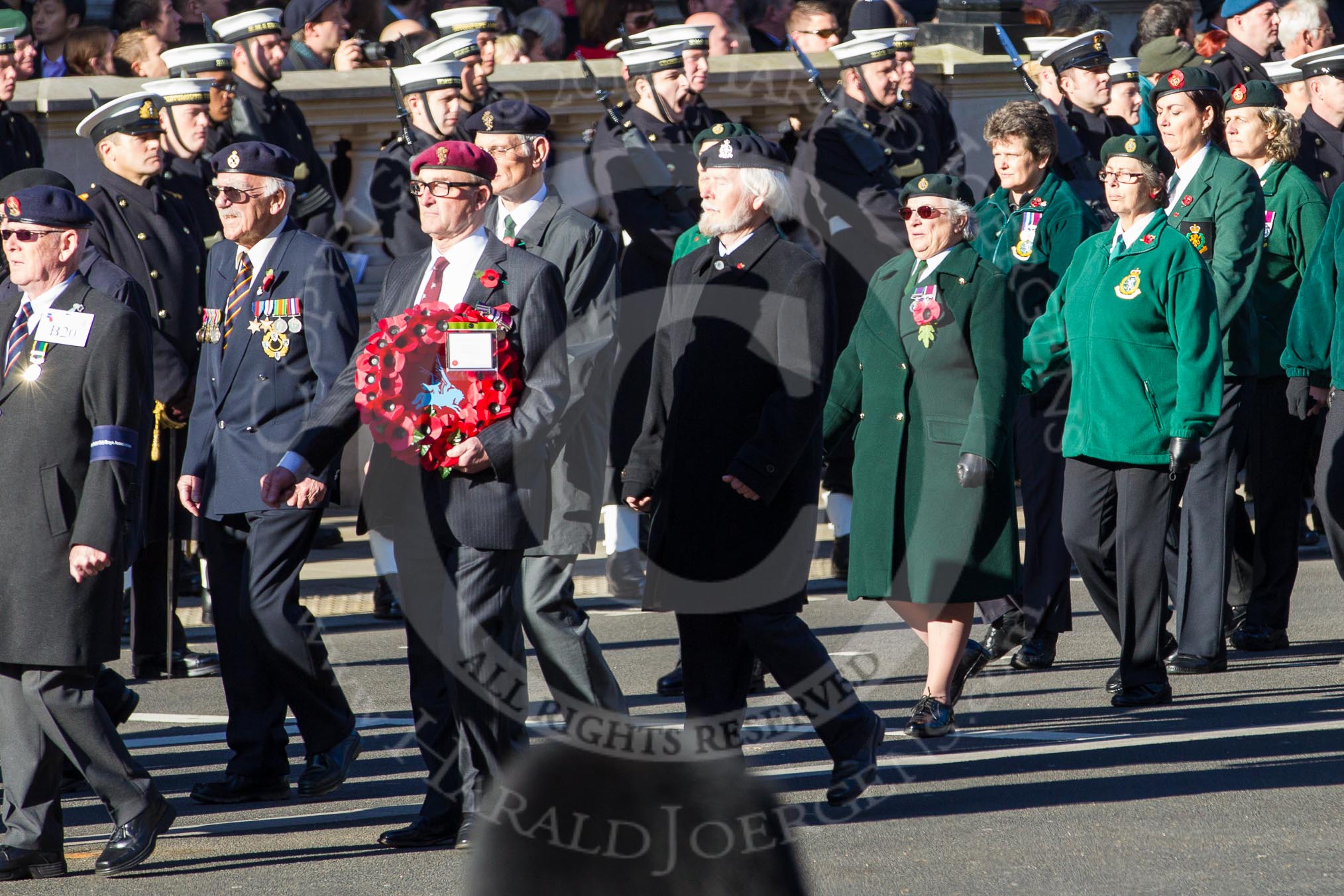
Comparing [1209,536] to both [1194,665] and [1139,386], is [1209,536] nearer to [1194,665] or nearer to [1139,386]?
[1194,665]

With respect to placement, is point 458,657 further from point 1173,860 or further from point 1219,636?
point 1219,636

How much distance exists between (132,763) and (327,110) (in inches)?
265

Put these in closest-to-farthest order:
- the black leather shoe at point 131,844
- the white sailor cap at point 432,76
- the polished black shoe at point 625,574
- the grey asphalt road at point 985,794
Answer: the grey asphalt road at point 985,794 < the black leather shoe at point 131,844 < the polished black shoe at point 625,574 < the white sailor cap at point 432,76

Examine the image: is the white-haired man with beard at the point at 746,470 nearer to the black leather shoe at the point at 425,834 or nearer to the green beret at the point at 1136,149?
the black leather shoe at the point at 425,834

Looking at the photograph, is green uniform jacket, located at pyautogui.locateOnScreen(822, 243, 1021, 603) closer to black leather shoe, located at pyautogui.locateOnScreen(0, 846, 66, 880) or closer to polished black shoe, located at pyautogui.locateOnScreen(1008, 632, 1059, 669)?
polished black shoe, located at pyautogui.locateOnScreen(1008, 632, 1059, 669)

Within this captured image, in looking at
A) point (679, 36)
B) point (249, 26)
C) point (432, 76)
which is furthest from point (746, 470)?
point (249, 26)

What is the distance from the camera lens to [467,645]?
5.45 metres

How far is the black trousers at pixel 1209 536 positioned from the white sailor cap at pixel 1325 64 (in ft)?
8.57

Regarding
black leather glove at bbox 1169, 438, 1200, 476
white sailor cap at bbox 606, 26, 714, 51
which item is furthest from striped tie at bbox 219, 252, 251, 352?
white sailor cap at bbox 606, 26, 714, 51

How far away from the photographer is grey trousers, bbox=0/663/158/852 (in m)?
5.33

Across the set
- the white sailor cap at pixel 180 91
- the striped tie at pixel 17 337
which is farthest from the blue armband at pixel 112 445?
the white sailor cap at pixel 180 91

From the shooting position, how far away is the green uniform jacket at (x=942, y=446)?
675 centimetres

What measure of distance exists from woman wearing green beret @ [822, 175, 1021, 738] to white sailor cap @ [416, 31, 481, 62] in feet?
13.9

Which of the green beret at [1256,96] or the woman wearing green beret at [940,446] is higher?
the green beret at [1256,96]
